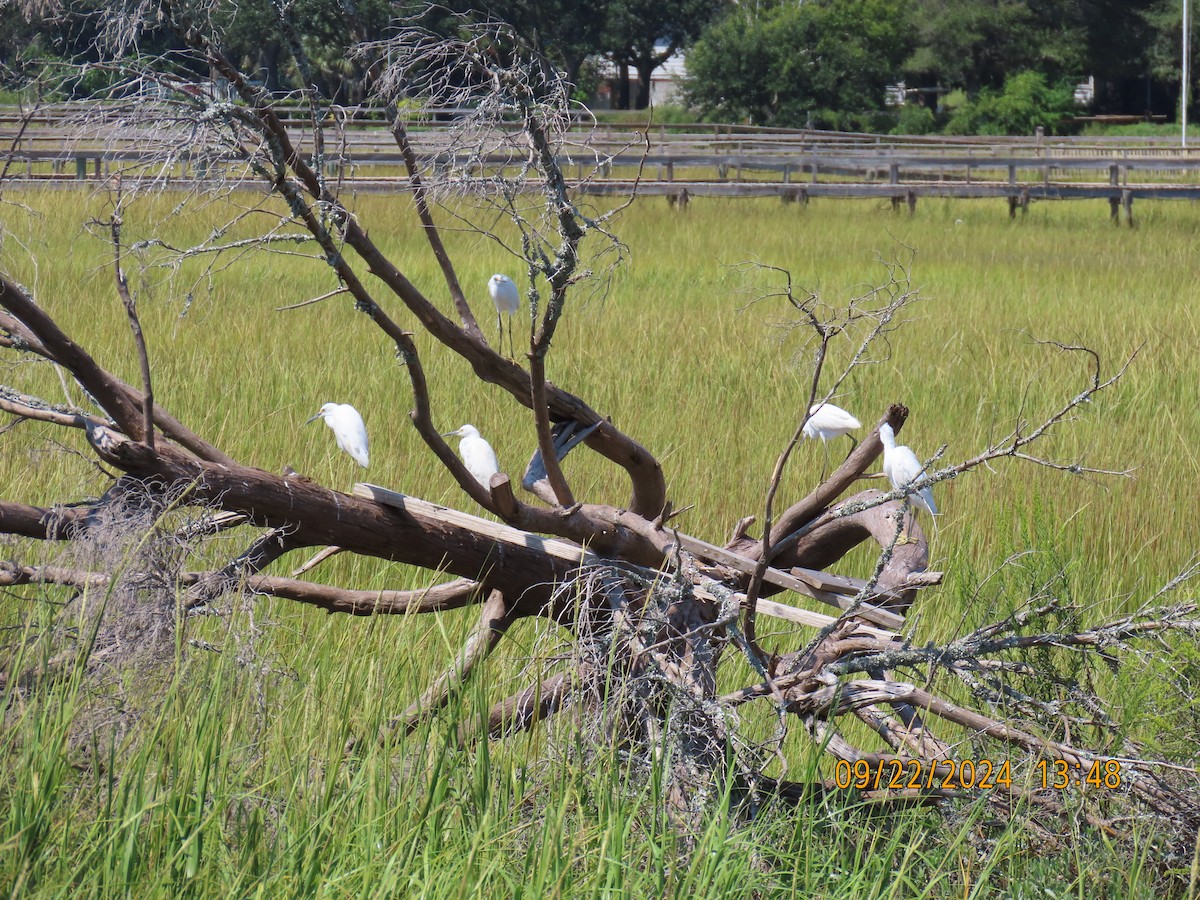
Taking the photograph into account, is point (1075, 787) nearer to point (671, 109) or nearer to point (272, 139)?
point (272, 139)

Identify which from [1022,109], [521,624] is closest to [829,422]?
[521,624]

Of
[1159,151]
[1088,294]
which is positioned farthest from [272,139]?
[1159,151]

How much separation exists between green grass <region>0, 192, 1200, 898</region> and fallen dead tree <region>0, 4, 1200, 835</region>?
0.10 meters

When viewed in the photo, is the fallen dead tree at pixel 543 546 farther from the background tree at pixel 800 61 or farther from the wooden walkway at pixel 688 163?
the background tree at pixel 800 61

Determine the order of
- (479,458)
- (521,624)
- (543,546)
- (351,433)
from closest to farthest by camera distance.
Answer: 1. (543,546)
2. (521,624)
3. (479,458)
4. (351,433)

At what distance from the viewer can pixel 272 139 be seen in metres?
2.02

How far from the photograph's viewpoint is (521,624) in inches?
128

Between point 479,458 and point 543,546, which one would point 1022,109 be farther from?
point 543,546

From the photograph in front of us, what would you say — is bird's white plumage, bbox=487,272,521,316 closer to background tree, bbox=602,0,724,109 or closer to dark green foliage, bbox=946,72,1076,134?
dark green foliage, bbox=946,72,1076,134

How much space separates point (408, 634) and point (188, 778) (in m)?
0.88

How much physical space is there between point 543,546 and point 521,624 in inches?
31.3

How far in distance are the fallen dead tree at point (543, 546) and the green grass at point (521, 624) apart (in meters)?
0.10

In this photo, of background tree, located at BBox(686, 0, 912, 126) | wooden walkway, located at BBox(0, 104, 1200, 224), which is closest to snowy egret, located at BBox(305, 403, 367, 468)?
wooden walkway, located at BBox(0, 104, 1200, 224)

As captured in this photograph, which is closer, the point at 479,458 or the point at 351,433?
the point at 479,458
